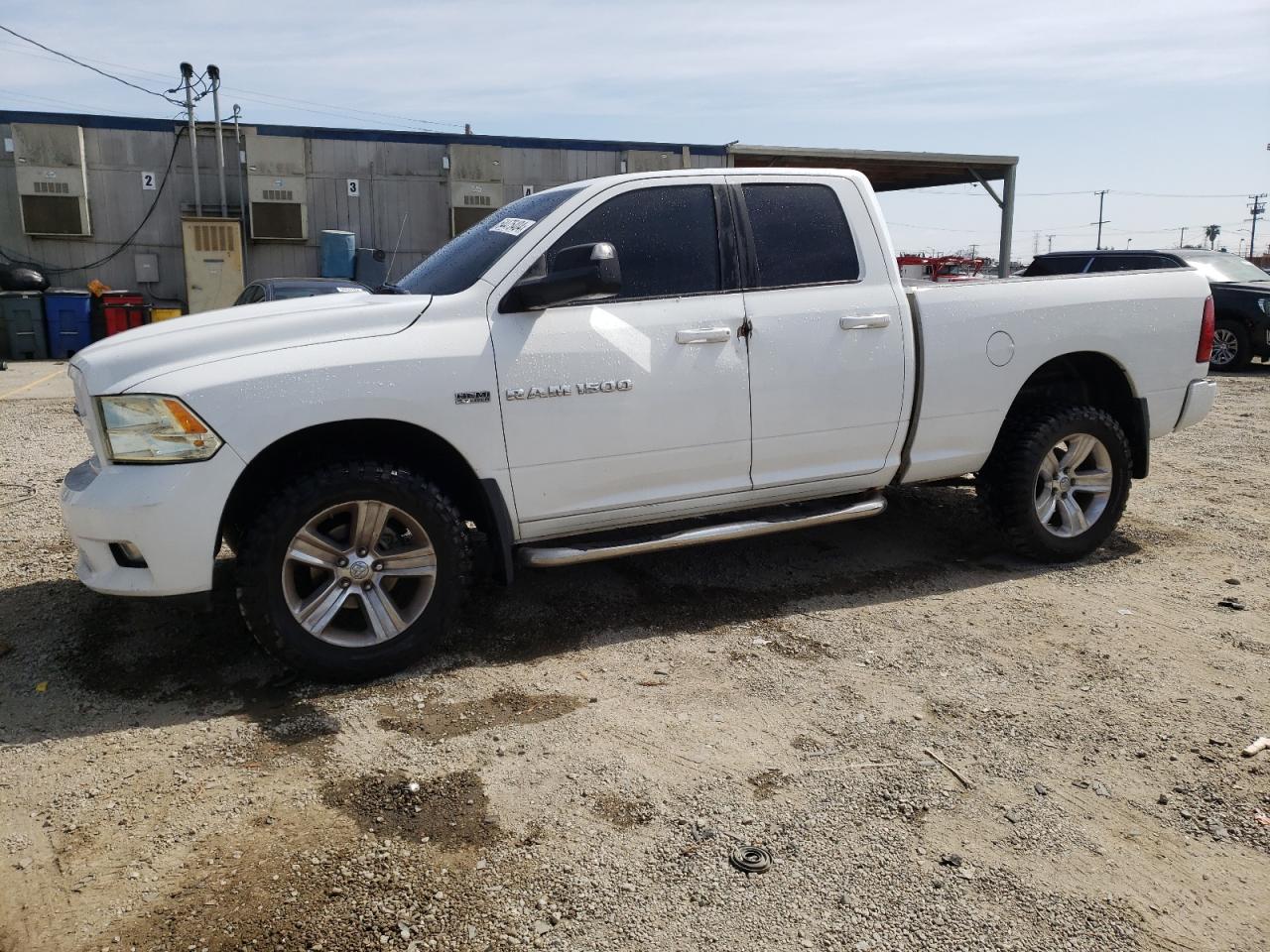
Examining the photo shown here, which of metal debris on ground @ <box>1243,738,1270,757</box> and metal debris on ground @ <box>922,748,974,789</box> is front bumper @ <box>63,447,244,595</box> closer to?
metal debris on ground @ <box>922,748,974,789</box>

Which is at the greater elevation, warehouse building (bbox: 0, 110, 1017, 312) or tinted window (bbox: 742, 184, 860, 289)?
warehouse building (bbox: 0, 110, 1017, 312)

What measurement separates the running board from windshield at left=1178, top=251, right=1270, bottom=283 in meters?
12.4

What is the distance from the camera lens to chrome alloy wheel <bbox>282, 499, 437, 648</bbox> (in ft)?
12.2

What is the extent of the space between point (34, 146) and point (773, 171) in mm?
17783

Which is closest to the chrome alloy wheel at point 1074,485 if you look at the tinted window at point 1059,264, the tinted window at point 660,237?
the tinted window at point 660,237

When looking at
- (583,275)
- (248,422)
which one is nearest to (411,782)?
(248,422)

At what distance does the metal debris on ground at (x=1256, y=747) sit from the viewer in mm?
3289

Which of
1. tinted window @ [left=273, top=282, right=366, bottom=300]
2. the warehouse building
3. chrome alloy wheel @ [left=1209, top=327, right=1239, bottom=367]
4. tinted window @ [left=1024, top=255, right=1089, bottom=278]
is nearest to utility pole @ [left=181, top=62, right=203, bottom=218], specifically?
the warehouse building

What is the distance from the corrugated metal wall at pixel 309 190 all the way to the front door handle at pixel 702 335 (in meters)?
15.4

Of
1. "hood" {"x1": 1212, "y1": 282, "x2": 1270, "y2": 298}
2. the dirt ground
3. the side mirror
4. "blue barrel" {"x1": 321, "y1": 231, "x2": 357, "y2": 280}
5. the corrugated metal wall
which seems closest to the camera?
the dirt ground

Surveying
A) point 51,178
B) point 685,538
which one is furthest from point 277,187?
point 685,538

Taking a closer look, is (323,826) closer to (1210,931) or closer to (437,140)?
(1210,931)

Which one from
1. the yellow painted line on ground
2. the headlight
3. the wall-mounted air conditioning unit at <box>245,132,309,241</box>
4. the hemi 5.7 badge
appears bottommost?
the yellow painted line on ground

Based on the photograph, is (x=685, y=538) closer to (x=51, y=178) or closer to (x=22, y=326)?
(x=22, y=326)
